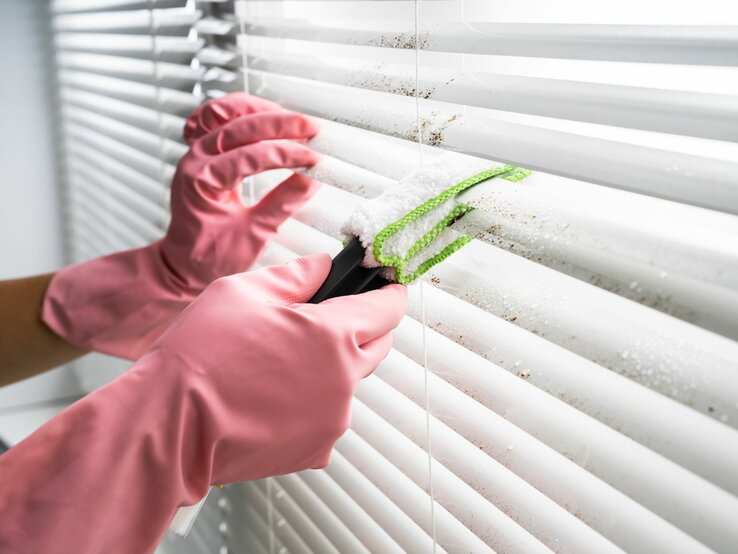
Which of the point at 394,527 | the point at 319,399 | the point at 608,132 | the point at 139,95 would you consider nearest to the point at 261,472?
the point at 319,399

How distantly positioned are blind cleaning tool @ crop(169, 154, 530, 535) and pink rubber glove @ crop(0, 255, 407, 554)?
27 millimetres

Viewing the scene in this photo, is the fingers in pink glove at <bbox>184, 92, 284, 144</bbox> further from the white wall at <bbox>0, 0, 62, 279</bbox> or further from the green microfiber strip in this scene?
the white wall at <bbox>0, 0, 62, 279</bbox>

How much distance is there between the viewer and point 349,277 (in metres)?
0.71

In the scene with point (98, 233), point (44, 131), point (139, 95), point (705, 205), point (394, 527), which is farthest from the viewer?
point (44, 131)

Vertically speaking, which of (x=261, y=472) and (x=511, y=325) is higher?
(x=511, y=325)

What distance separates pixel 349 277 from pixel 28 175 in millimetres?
1650

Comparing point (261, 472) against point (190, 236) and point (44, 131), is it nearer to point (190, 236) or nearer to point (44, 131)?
point (190, 236)

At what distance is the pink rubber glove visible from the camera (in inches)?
25.8

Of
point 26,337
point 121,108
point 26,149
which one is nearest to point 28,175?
point 26,149

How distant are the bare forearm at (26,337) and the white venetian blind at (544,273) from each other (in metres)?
0.43

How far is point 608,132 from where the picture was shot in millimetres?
634

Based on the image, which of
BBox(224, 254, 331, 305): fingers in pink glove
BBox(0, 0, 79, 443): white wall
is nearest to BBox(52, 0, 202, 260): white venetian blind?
BBox(0, 0, 79, 443): white wall

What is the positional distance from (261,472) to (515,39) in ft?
1.47

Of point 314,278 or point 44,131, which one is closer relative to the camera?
point 314,278
